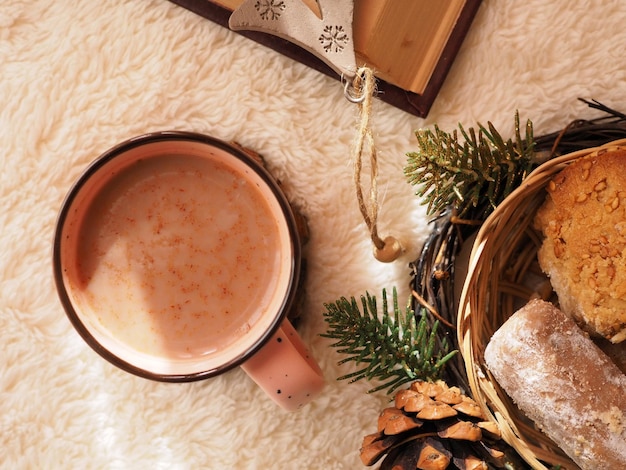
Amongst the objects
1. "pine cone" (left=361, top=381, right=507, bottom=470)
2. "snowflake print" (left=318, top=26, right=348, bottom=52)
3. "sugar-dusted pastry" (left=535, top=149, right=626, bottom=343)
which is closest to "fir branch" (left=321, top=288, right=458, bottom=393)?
"pine cone" (left=361, top=381, right=507, bottom=470)

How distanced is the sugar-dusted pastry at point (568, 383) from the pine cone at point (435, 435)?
5 cm

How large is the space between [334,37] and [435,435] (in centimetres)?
40

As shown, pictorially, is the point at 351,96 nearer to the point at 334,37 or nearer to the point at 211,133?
the point at 334,37

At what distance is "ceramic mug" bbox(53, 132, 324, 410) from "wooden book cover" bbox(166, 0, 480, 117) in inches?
6.1

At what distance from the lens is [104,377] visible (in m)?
0.86

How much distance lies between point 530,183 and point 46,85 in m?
0.55

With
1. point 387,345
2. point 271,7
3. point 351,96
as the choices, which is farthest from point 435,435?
point 271,7

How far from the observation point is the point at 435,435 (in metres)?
0.66

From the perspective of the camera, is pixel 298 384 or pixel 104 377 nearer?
pixel 298 384

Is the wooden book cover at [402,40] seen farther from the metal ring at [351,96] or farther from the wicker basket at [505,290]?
the wicker basket at [505,290]

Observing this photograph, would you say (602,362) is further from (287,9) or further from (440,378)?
(287,9)

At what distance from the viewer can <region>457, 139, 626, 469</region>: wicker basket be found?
2.30 ft

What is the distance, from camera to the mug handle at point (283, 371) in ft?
2.42

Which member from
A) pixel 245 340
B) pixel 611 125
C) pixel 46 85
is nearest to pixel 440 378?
pixel 245 340
